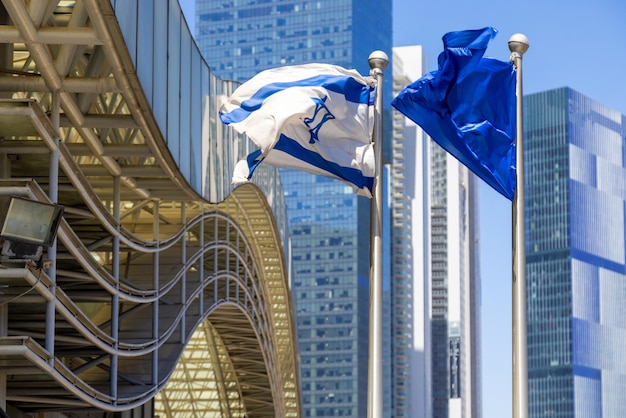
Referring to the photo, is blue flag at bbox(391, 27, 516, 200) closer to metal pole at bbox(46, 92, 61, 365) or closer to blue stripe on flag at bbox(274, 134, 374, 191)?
blue stripe on flag at bbox(274, 134, 374, 191)

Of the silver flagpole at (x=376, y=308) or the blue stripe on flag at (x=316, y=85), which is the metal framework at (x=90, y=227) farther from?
the silver flagpole at (x=376, y=308)

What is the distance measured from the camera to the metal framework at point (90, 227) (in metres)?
24.0

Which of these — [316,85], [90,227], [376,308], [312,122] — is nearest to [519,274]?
[376,308]

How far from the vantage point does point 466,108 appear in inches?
864

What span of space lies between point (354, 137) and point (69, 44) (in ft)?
19.6

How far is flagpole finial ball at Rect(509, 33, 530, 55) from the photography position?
71.9 ft

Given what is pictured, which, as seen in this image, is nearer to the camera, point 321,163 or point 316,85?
point 316,85

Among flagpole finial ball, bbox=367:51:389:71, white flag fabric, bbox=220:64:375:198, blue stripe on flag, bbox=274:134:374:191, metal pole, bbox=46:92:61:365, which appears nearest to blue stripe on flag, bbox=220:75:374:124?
white flag fabric, bbox=220:64:375:198

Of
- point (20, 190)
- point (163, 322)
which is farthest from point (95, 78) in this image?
point (163, 322)

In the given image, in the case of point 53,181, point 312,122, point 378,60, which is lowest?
point 53,181

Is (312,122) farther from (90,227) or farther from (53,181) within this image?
(90,227)

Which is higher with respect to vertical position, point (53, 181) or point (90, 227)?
point (90, 227)

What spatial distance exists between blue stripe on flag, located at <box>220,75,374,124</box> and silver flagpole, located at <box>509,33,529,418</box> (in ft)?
7.71

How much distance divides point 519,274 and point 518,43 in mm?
3700
